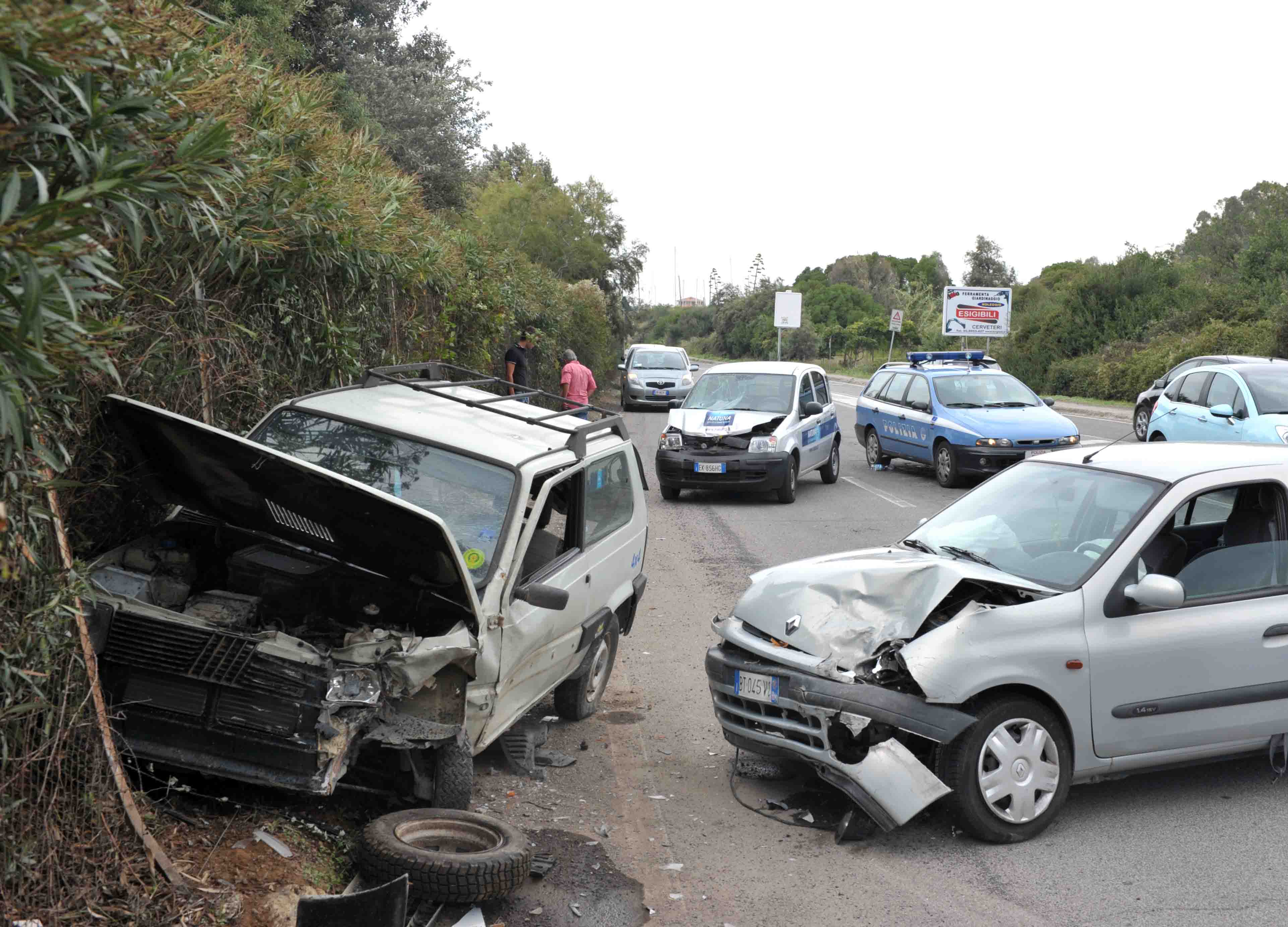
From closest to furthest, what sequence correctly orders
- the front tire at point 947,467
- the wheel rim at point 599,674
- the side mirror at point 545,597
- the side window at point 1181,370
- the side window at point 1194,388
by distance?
the side mirror at point 545,597 < the wheel rim at point 599,674 < the side window at point 1194,388 < the front tire at point 947,467 < the side window at point 1181,370

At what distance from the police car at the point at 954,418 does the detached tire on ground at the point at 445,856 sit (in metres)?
12.9

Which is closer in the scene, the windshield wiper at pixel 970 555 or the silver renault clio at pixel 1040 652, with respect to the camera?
the silver renault clio at pixel 1040 652

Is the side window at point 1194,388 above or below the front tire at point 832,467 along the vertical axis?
above

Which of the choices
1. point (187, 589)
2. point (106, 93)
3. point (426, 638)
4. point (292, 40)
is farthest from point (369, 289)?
point (292, 40)

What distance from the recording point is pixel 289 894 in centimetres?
410

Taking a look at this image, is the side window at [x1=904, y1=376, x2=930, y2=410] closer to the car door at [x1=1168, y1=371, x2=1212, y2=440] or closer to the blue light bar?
the blue light bar

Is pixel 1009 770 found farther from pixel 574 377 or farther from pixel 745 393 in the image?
pixel 574 377

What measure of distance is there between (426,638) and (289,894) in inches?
44.8

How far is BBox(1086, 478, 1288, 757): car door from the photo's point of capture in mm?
5207

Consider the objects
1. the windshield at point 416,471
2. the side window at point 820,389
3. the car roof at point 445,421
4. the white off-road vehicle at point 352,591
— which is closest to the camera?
the white off-road vehicle at point 352,591

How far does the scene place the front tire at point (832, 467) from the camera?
59.1 feet

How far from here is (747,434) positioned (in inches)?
620

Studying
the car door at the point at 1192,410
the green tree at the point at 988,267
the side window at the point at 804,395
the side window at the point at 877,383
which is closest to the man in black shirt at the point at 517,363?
the side window at the point at 804,395

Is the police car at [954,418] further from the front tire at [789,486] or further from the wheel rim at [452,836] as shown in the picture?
the wheel rim at [452,836]
